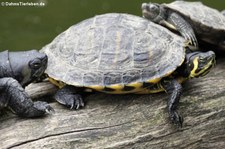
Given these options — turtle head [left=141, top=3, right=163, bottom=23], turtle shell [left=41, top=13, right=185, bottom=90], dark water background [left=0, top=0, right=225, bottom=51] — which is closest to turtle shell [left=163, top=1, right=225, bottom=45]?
turtle head [left=141, top=3, right=163, bottom=23]

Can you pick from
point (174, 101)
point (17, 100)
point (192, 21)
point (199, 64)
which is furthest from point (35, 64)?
point (192, 21)

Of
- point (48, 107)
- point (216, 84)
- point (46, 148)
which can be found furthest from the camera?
point (216, 84)

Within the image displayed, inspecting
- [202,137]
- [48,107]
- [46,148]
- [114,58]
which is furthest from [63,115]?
[202,137]

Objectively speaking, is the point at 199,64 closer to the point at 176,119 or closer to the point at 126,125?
the point at 176,119

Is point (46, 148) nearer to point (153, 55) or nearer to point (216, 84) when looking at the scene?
point (153, 55)

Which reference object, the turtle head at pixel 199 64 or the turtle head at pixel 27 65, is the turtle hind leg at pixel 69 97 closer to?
the turtle head at pixel 27 65

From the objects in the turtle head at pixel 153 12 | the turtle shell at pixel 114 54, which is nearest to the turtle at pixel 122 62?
the turtle shell at pixel 114 54
